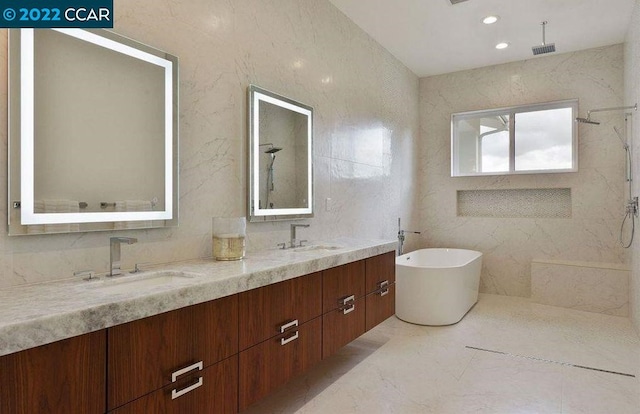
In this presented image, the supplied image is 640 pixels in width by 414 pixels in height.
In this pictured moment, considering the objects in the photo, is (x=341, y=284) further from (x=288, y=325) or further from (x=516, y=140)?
(x=516, y=140)

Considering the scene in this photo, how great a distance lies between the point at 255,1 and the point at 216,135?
37.7 inches

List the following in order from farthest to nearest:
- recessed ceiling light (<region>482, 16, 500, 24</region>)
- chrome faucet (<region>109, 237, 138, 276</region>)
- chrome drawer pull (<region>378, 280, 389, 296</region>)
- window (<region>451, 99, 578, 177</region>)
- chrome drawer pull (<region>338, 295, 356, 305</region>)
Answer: window (<region>451, 99, 578, 177</region>)
recessed ceiling light (<region>482, 16, 500, 24</region>)
chrome drawer pull (<region>378, 280, 389, 296</region>)
chrome drawer pull (<region>338, 295, 356, 305</region>)
chrome faucet (<region>109, 237, 138, 276</region>)

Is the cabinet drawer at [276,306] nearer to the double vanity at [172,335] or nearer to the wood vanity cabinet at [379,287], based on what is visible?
the double vanity at [172,335]

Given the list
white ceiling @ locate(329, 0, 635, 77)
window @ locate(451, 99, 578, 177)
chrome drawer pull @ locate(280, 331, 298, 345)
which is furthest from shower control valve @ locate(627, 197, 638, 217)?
chrome drawer pull @ locate(280, 331, 298, 345)

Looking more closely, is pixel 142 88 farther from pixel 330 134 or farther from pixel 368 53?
pixel 368 53

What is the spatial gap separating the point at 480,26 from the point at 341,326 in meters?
3.19

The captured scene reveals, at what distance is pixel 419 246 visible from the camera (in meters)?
→ 5.21

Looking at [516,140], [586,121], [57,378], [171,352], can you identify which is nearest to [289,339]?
[171,352]

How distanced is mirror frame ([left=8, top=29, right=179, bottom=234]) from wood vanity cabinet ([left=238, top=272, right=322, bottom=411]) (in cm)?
63

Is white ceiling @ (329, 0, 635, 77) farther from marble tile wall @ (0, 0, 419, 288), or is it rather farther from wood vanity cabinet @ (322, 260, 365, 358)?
wood vanity cabinet @ (322, 260, 365, 358)

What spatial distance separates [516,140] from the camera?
468 centimetres

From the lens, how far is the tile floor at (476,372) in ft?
7.16

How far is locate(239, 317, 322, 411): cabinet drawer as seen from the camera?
5.32ft

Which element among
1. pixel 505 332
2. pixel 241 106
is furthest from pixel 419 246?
pixel 241 106
